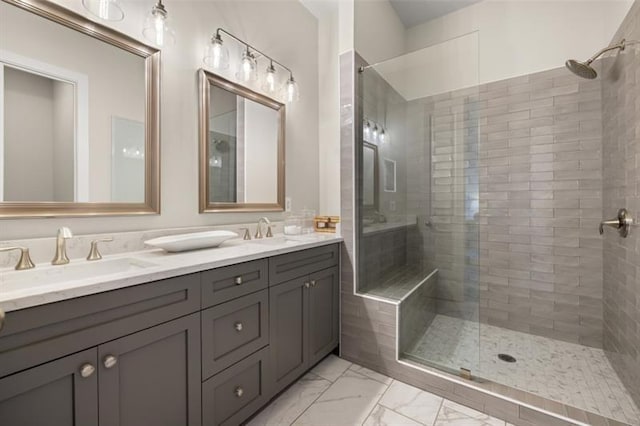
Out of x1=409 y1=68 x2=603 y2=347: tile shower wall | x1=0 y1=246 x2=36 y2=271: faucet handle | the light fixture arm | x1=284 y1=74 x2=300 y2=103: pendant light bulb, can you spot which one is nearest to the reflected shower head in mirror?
x1=409 y1=68 x2=603 y2=347: tile shower wall

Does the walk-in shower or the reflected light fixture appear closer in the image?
the reflected light fixture

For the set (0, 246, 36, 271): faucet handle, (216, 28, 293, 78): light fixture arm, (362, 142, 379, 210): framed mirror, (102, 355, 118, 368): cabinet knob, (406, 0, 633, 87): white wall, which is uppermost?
(406, 0, 633, 87): white wall

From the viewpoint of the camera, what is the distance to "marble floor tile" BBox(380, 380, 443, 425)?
1.54m

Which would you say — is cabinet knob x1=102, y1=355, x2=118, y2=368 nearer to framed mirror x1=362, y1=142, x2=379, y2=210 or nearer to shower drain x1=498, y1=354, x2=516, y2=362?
framed mirror x1=362, y1=142, x2=379, y2=210

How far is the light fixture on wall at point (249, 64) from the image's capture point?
1.72 meters

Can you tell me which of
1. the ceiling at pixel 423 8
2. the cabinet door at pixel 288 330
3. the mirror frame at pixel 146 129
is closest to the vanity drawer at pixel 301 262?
the cabinet door at pixel 288 330

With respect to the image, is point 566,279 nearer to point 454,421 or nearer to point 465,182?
point 465,182

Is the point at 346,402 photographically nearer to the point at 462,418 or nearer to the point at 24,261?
the point at 462,418

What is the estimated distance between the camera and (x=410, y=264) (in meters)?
2.39

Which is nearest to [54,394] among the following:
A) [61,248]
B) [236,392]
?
[61,248]

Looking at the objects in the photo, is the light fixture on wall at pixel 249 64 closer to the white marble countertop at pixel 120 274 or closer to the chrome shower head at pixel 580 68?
the white marble countertop at pixel 120 274

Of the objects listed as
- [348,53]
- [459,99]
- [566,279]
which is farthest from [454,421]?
[348,53]

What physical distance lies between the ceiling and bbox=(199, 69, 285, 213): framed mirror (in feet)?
5.47

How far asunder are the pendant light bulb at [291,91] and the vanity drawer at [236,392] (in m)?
1.78
